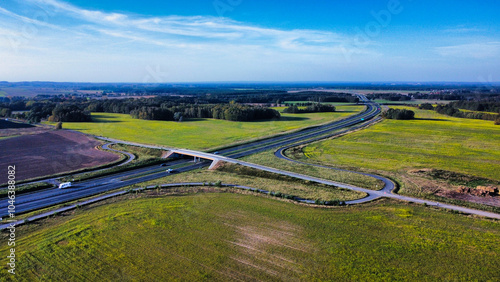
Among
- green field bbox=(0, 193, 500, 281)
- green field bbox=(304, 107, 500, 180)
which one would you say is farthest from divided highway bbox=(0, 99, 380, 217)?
green field bbox=(304, 107, 500, 180)

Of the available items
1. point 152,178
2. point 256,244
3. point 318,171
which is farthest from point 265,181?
point 256,244

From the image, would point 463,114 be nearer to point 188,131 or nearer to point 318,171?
point 318,171

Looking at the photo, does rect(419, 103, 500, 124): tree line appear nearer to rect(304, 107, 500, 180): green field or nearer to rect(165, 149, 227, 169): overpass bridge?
rect(304, 107, 500, 180): green field

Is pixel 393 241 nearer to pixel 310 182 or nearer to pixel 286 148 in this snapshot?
pixel 310 182

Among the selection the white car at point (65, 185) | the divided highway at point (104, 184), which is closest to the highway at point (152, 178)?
the divided highway at point (104, 184)

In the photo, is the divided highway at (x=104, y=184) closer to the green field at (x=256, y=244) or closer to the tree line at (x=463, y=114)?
the green field at (x=256, y=244)
